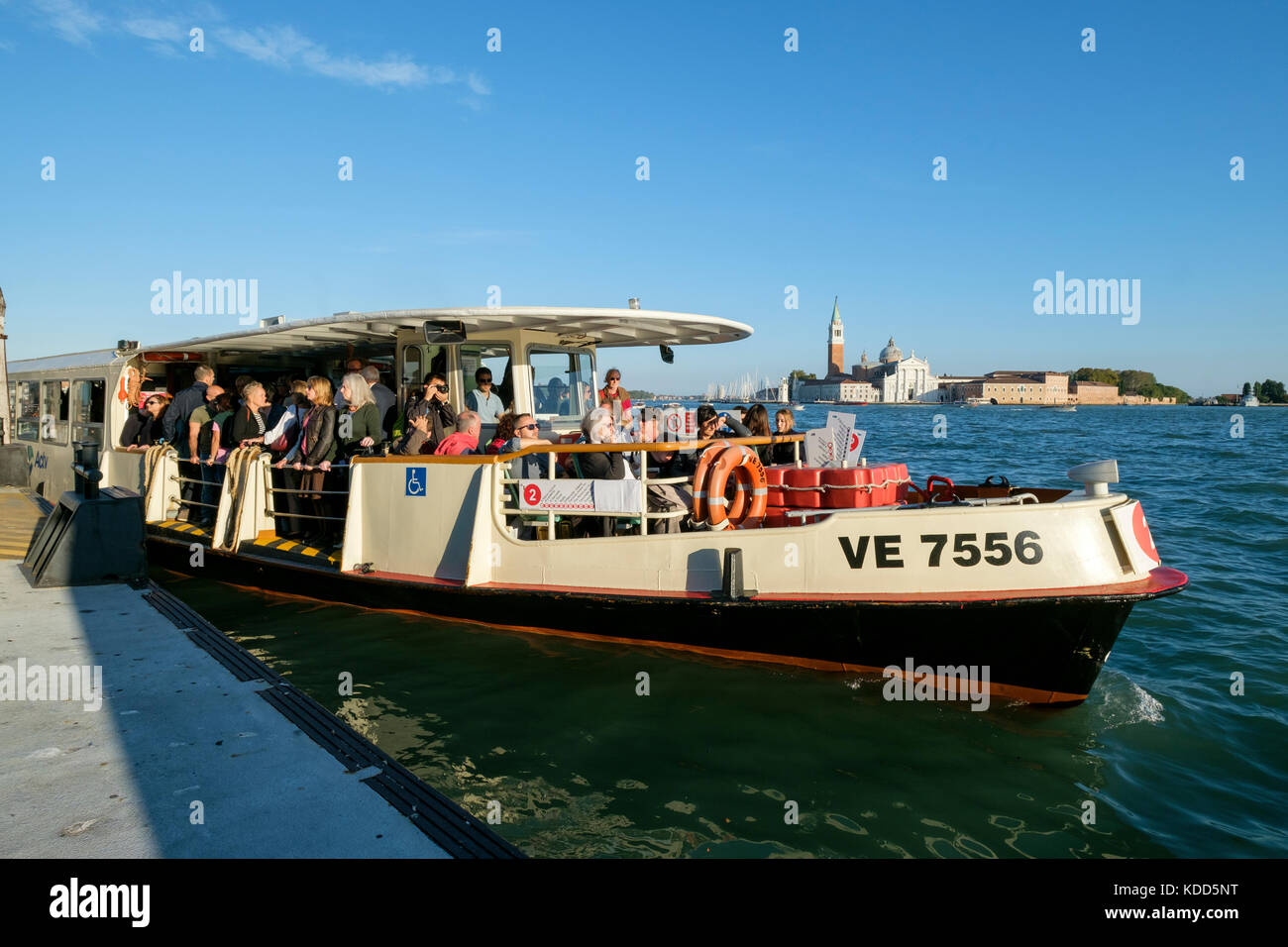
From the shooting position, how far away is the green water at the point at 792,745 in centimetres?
417

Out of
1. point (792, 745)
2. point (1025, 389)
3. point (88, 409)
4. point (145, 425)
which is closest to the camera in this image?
point (792, 745)

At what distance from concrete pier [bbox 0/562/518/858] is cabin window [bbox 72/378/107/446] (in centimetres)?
749

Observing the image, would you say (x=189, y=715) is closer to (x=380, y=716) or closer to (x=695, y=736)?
(x=380, y=716)

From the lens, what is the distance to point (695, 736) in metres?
5.20

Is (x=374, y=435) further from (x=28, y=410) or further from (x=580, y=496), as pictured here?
(x=28, y=410)

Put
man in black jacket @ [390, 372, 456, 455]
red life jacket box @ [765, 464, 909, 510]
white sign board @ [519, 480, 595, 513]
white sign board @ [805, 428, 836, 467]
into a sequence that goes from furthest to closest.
Result: white sign board @ [805, 428, 836, 467] < man in black jacket @ [390, 372, 456, 455] < red life jacket box @ [765, 464, 909, 510] < white sign board @ [519, 480, 595, 513]

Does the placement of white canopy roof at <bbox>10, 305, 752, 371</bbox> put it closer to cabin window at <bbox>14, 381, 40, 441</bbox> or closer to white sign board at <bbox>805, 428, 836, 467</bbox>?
white sign board at <bbox>805, 428, 836, 467</bbox>

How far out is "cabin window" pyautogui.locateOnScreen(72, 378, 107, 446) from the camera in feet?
37.7

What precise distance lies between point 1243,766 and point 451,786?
4834 millimetres

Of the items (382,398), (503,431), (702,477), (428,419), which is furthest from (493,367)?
(702,477)

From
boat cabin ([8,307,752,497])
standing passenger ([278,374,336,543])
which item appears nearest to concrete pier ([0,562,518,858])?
standing passenger ([278,374,336,543])

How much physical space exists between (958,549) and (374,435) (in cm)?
538

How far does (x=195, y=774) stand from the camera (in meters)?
3.49
